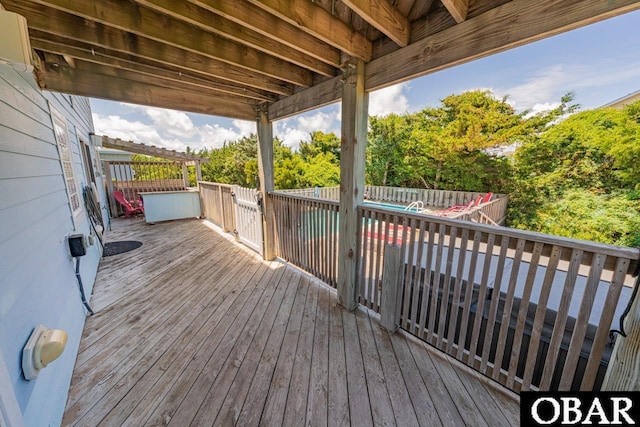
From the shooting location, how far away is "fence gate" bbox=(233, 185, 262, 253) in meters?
3.80

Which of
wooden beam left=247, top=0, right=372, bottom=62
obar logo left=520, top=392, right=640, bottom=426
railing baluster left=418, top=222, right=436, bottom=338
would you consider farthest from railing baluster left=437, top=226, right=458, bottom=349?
wooden beam left=247, top=0, right=372, bottom=62

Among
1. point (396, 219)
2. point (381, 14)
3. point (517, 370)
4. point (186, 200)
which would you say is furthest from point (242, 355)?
point (186, 200)

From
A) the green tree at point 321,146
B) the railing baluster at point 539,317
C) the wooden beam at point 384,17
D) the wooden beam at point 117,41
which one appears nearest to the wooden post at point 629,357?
the railing baluster at point 539,317

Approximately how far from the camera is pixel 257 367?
1.70 metres

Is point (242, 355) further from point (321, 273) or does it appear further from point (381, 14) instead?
point (381, 14)

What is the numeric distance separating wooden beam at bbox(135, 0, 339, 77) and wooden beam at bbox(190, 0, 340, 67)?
4.9 inches

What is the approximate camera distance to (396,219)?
1.98 metres

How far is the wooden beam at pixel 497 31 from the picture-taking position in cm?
105

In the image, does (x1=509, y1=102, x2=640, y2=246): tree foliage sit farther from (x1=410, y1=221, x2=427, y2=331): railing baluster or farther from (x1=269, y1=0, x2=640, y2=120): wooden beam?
(x1=269, y1=0, x2=640, y2=120): wooden beam

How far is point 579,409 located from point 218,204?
586 centimetres

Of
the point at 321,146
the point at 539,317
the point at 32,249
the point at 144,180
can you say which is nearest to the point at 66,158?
the point at 32,249

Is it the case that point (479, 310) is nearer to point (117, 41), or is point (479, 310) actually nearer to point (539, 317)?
point (539, 317)

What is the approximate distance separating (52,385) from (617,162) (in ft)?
40.0

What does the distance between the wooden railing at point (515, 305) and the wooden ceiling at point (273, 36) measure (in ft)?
3.70
